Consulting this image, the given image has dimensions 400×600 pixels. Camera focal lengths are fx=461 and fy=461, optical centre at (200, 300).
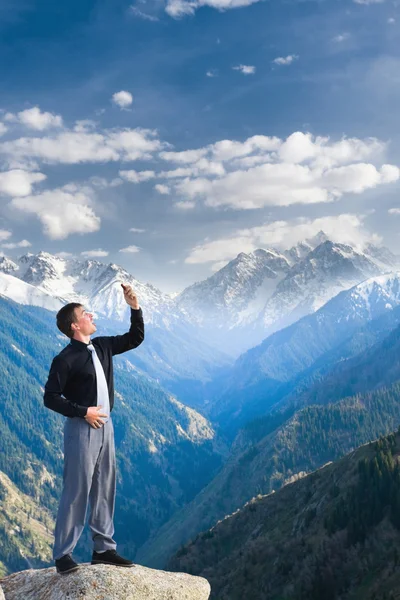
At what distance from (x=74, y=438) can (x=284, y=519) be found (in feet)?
412

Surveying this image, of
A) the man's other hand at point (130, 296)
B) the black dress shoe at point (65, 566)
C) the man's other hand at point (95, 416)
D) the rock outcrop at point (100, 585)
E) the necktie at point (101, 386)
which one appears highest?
the man's other hand at point (130, 296)

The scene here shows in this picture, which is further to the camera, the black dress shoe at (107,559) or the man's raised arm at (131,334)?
the man's raised arm at (131,334)

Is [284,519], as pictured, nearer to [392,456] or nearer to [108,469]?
[392,456]

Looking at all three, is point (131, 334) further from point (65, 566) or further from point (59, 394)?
point (65, 566)

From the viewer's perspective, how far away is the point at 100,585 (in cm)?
1216

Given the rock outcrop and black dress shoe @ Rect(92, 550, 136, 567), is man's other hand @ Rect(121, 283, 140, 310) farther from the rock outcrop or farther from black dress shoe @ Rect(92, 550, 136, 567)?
the rock outcrop

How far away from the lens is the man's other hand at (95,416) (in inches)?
496

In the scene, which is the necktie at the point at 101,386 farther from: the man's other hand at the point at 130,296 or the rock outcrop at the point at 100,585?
the rock outcrop at the point at 100,585

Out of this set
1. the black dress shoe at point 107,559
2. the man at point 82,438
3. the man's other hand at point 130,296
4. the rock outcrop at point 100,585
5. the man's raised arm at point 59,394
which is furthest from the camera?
the man's other hand at point 130,296

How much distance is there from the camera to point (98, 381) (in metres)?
13.4

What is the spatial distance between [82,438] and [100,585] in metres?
3.79

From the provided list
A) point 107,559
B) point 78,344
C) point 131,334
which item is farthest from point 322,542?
point 78,344

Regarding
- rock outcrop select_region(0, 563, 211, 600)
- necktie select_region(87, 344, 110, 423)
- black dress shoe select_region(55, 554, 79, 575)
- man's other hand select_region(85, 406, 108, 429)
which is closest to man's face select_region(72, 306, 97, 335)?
necktie select_region(87, 344, 110, 423)

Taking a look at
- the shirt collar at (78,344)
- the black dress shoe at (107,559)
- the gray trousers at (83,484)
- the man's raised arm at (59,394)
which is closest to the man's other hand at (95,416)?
the man's raised arm at (59,394)
